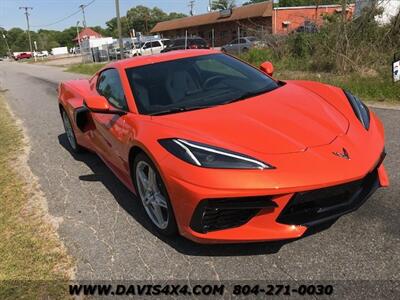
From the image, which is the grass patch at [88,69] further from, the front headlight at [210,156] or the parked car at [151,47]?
the front headlight at [210,156]

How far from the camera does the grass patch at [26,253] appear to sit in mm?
3064

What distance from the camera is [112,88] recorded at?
4645 mm

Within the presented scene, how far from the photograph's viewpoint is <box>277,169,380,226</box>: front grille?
2818 millimetres

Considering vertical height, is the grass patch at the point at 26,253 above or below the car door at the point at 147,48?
above

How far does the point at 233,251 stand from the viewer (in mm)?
3230

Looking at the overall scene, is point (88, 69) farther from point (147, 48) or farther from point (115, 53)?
point (147, 48)

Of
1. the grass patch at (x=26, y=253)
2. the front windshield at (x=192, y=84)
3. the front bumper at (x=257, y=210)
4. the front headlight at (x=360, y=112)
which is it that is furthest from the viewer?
the front windshield at (x=192, y=84)

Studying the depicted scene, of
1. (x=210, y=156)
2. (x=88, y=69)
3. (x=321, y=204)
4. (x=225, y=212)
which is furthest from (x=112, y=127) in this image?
(x=88, y=69)

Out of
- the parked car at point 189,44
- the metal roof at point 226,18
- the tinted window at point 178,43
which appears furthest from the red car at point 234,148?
the metal roof at point 226,18

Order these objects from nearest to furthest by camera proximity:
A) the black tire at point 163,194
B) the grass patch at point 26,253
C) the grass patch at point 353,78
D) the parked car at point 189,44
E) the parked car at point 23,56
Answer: the grass patch at point 26,253, the black tire at point 163,194, the grass patch at point 353,78, the parked car at point 189,44, the parked car at point 23,56

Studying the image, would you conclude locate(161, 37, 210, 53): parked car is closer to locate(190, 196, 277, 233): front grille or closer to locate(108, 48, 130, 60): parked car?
locate(108, 48, 130, 60): parked car

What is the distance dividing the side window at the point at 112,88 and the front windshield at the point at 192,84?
0.15 m

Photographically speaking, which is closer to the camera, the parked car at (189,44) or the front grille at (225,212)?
the front grille at (225,212)

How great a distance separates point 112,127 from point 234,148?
1584 millimetres
